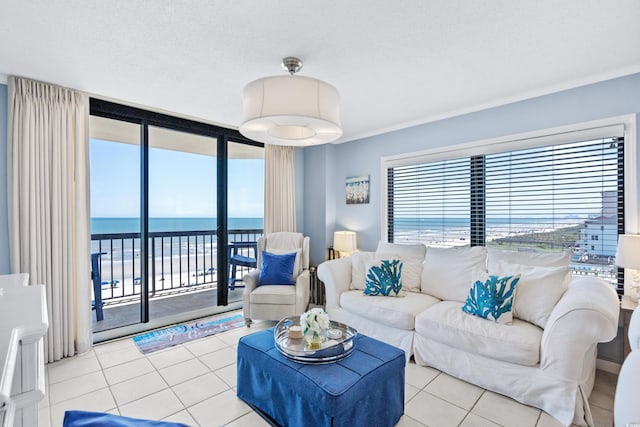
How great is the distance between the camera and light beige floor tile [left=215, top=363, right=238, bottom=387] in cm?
235

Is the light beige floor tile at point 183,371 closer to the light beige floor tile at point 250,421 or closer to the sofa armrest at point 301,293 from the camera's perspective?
the light beige floor tile at point 250,421

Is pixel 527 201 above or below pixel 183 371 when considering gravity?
above

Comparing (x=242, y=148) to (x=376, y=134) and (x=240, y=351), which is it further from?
(x=240, y=351)

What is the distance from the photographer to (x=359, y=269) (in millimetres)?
3324

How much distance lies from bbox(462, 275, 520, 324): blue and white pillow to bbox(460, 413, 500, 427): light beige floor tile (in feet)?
2.23

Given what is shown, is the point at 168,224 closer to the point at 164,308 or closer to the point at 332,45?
the point at 164,308

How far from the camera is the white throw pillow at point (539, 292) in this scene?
222cm

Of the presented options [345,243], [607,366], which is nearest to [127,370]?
[345,243]

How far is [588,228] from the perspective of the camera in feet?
8.68

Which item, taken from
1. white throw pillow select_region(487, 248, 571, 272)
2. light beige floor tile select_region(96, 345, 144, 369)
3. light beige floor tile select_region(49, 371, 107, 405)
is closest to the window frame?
white throw pillow select_region(487, 248, 571, 272)

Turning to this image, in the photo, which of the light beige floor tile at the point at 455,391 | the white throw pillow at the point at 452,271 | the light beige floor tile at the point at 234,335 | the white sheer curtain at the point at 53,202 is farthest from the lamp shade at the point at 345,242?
the white sheer curtain at the point at 53,202

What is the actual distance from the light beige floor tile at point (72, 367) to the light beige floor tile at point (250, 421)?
1442 millimetres

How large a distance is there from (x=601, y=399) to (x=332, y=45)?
3.01m

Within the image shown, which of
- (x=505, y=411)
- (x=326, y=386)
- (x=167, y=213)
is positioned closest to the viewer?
(x=326, y=386)
